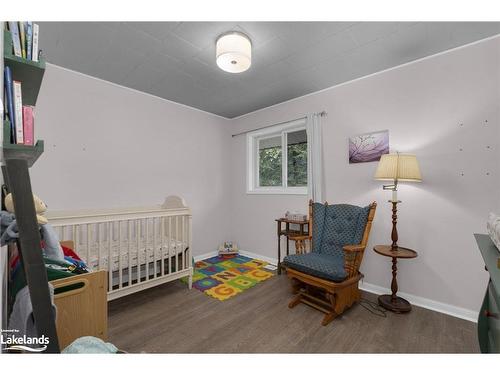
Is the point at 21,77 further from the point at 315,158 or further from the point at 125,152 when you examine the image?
the point at 315,158

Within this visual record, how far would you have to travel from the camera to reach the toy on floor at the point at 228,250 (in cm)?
359

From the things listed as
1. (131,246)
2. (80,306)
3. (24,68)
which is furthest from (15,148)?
(131,246)

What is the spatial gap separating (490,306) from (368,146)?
5.53 ft

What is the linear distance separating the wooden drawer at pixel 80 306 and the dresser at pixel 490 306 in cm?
167

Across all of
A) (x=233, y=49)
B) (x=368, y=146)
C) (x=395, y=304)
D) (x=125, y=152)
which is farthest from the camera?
(x=125, y=152)

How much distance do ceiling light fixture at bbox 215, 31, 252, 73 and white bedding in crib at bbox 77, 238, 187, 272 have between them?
1.80 m

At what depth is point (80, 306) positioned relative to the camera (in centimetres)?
112

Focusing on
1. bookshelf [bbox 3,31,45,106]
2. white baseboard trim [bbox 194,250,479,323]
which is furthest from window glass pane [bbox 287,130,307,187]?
bookshelf [bbox 3,31,45,106]

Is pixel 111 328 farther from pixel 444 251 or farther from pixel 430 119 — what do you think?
pixel 430 119

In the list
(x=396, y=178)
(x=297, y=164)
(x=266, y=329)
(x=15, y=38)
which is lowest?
(x=266, y=329)

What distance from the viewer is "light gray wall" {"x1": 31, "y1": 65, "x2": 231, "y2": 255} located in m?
2.25

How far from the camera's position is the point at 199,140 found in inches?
138
